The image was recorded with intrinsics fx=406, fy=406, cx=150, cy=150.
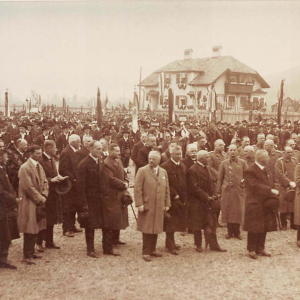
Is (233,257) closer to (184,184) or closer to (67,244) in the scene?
(184,184)

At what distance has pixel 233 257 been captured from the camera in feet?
22.2

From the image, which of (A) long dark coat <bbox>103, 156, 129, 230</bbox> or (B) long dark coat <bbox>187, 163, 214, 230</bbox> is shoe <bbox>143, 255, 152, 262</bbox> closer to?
(A) long dark coat <bbox>103, 156, 129, 230</bbox>

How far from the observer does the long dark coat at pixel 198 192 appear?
689cm

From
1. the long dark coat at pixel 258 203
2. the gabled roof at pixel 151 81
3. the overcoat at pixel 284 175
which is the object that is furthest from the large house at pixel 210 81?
the long dark coat at pixel 258 203

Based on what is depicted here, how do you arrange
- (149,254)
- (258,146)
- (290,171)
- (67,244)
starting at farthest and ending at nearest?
1. (258,146)
2. (290,171)
3. (67,244)
4. (149,254)

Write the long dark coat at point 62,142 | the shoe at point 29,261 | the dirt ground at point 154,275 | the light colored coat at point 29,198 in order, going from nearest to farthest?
the dirt ground at point 154,275 → the light colored coat at point 29,198 → the shoe at point 29,261 → the long dark coat at point 62,142

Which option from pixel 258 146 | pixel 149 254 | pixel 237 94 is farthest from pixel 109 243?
pixel 237 94

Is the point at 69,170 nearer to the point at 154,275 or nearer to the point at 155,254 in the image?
the point at 155,254

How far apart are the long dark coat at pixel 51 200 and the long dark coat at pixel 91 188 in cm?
66

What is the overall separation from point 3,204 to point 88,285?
1815mm

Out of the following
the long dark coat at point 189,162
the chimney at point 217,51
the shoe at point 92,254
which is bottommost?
the shoe at point 92,254

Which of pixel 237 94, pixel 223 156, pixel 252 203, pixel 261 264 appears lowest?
pixel 261 264

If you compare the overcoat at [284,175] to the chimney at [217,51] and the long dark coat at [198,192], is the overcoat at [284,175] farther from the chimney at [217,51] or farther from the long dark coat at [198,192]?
the chimney at [217,51]

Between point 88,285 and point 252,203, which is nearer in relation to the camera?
point 88,285
